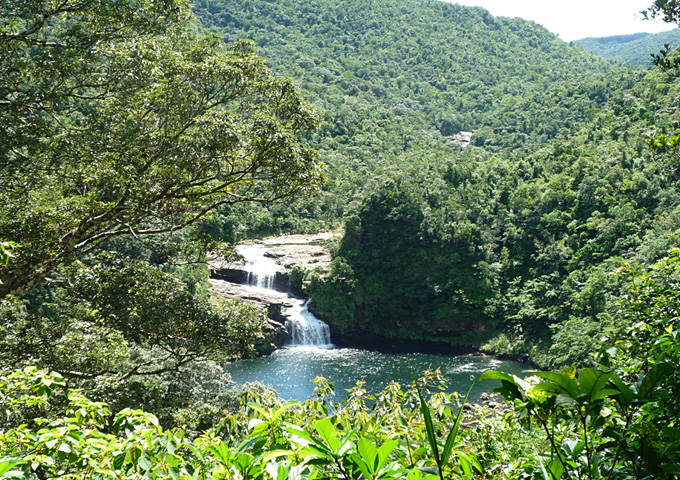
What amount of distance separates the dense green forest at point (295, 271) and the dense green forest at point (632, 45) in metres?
53.9

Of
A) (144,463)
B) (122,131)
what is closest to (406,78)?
(122,131)

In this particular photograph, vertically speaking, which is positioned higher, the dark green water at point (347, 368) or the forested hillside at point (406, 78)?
the forested hillside at point (406, 78)

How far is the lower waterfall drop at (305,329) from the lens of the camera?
28.1 metres

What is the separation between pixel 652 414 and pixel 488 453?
7.31 feet

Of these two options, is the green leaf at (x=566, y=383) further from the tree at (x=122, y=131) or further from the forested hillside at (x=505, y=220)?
the forested hillside at (x=505, y=220)

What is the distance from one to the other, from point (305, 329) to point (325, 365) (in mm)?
4735

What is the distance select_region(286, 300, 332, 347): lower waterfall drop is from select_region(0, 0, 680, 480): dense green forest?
3.59ft

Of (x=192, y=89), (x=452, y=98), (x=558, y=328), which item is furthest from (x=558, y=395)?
(x=452, y=98)

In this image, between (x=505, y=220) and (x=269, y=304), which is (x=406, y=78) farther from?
(x=269, y=304)

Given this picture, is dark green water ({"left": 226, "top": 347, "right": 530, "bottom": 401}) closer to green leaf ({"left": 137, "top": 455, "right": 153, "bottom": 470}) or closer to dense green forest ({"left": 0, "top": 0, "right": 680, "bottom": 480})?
dense green forest ({"left": 0, "top": 0, "right": 680, "bottom": 480})

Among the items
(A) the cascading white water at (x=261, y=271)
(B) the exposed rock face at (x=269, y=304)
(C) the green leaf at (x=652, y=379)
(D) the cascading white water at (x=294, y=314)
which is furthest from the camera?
(A) the cascading white water at (x=261, y=271)

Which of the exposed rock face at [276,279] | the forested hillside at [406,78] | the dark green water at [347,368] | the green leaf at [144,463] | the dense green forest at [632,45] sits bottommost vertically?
the dark green water at [347,368]

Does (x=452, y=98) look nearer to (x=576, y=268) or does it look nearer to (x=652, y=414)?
(x=576, y=268)

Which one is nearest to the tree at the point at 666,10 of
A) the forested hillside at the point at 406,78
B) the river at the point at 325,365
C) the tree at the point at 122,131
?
the tree at the point at 122,131
